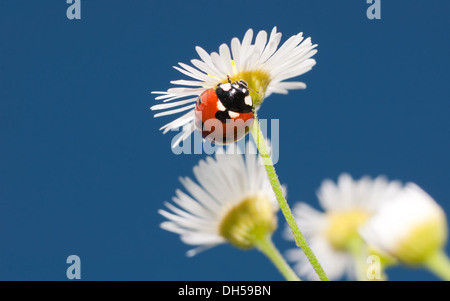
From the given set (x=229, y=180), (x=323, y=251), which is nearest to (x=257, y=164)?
(x=229, y=180)

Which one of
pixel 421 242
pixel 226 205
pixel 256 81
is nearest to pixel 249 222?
pixel 226 205

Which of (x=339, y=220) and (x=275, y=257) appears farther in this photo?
(x=339, y=220)

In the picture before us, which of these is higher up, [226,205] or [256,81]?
[256,81]

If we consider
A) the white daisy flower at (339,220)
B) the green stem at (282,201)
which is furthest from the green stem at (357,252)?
the green stem at (282,201)

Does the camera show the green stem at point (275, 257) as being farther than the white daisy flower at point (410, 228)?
Yes

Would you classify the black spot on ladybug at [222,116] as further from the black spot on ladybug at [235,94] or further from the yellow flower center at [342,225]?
the yellow flower center at [342,225]

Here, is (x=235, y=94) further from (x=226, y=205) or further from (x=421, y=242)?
(x=421, y=242)

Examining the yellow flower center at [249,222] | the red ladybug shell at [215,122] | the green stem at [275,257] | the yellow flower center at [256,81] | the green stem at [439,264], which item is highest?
the yellow flower center at [256,81]
